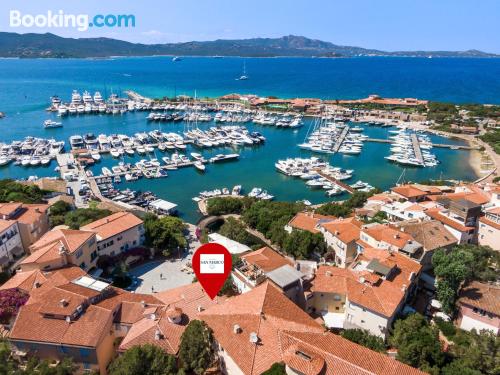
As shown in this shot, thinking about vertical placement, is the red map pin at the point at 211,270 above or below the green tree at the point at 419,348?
above

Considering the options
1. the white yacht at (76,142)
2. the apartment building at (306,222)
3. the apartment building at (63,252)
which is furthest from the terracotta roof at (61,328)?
the white yacht at (76,142)

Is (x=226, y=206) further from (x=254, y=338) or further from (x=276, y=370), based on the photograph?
(x=276, y=370)

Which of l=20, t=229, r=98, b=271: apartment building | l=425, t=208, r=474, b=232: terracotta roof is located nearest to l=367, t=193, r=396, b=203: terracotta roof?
l=425, t=208, r=474, b=232: terracotta roof

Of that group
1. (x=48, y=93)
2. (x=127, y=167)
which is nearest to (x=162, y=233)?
(x=127, y=167)

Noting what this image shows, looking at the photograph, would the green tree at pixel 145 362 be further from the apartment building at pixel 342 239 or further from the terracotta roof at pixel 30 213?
the terracotta roof at pixel 30 213

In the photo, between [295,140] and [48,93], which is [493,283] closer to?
[295,140]

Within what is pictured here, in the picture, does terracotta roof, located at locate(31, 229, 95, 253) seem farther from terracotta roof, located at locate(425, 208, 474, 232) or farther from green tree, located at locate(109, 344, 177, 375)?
terracotta roof, located at locate(425, 208, 474, 232)
